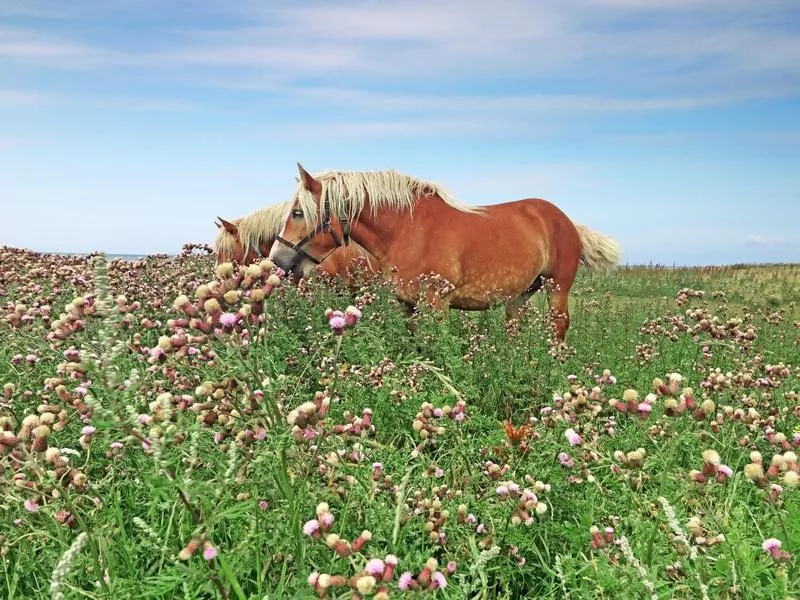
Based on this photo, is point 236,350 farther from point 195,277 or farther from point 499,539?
point 195,277

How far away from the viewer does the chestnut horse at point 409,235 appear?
7.98 meters

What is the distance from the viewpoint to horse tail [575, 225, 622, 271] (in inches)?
420

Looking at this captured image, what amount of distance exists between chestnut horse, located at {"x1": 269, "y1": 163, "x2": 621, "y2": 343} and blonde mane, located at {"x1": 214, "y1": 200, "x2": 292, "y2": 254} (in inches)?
73.2

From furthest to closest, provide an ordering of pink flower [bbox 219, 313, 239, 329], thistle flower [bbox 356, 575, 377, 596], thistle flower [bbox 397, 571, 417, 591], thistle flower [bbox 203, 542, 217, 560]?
1. pink flower [bbox 219, 313, 239, 329]
2. thistle flower [bbox 397, 571, 417, 591]
3. thistle flower [bbox 203, 542, 217, 560]
4. thistle flower [bbox 356, 575, 377, 596]

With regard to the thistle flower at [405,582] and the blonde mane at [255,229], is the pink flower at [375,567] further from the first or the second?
the blonde mane at [255,229]

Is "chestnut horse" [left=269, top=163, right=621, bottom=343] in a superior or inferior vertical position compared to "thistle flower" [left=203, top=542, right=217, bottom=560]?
superior

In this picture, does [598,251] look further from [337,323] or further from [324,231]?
[337,323]

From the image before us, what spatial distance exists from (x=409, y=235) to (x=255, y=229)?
10.9 ft

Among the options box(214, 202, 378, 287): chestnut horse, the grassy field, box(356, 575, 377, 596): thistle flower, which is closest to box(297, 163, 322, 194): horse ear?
box(214, 202, 378, 287): chestnut horse

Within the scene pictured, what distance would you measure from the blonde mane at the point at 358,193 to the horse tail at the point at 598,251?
11.9 feet

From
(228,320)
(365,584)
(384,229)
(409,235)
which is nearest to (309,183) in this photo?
(384,229)

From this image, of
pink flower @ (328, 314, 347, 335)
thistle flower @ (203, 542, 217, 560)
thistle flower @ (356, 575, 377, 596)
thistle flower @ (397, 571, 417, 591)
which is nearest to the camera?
thistle flower @ (356, 575, 377, 596)

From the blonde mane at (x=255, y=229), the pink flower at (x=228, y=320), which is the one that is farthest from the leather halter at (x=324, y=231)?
the pink flower at (x=228, y=320)

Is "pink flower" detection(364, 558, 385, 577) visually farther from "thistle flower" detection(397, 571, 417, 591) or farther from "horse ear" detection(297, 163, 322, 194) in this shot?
"horse ear" detection(297, 163, 322, 194)
